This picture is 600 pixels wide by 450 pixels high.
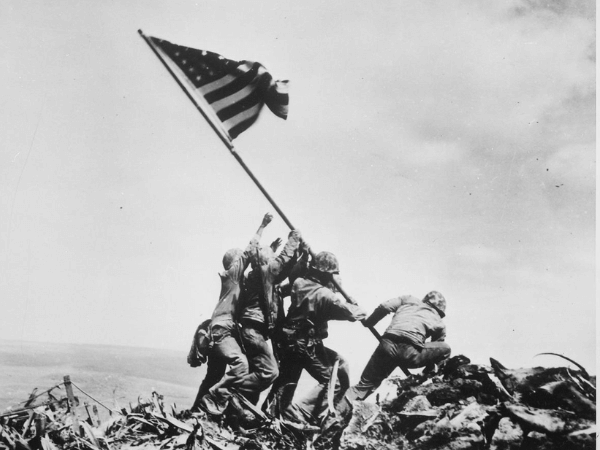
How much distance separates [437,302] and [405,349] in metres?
0.75

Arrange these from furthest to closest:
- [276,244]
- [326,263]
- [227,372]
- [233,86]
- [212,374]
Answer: [276,244] → [326,263] → [212,374] → [233,86] → [227,372]

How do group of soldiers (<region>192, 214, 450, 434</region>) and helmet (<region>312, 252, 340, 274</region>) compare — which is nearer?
group of soldiers (<region>192, 214, 450, 434</region>)

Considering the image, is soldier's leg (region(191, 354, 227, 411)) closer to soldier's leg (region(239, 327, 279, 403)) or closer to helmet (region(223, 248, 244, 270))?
soldier's leg (region(239, 327, 279, 403))

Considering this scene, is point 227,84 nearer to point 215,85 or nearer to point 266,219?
Answer: point 215,85

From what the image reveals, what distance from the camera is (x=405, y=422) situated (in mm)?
5172

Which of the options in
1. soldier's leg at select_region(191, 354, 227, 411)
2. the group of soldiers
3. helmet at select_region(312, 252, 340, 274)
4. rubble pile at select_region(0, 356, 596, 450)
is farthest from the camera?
helmet at select_region(312, 252, 340, 274)

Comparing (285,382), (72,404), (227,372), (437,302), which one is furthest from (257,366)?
(437,302)

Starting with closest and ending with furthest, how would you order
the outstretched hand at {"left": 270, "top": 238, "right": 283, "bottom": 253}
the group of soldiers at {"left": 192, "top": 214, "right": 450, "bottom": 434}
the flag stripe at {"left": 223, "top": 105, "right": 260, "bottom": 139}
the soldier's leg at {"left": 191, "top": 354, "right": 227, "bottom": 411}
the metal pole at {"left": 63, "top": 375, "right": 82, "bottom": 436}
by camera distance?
the metal pole at {"left": 63, "top": 375, "right": 82, "bottom": 436} → the group of soldiers at {"left": 192, "top": 214, "right": 450, "bottom": 434} → the flag stripe at {"left": 223, "top": 105, "right": 260, "bottom": 139} → the soldier's leg at {"left": 191, "top": 354, "right": 227, "bottom": 411} → the outstretched hand at {"left": 270, "top": 238, "right": 283, "bottom": 253}

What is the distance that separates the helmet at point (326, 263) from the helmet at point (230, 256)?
895mm

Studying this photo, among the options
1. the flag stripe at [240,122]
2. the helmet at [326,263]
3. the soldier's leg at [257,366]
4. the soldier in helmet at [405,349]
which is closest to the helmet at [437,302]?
the soldier in helmet at [405,349]

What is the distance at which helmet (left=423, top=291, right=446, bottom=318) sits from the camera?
243 inches

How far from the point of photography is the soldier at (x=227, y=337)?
5.47 m

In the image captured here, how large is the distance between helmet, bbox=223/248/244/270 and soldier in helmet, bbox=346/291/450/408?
191cm

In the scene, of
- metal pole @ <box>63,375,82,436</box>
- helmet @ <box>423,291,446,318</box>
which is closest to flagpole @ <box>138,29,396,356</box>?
helmet @ <box>423,291,446,318</box>
